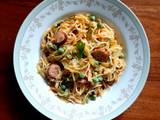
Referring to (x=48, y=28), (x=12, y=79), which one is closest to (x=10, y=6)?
(x=48, y=28)

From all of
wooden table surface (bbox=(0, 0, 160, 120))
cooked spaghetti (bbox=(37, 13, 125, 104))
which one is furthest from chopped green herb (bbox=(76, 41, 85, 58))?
wooden table surface (bbox=(0, 0, 160, 120))

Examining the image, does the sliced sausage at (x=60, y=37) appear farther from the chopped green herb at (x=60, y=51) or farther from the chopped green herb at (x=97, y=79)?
the chopped green herb at (x=97, y=79)

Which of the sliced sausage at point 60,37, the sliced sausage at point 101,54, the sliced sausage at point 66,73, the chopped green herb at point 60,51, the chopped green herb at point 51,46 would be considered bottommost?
the sliced sausage at point 66,73

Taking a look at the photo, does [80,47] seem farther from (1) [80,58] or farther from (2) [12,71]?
(2) [12,71]

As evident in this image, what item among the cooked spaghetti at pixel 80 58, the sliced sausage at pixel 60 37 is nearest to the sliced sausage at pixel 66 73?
the cooked spaghetti at pixel 80 58

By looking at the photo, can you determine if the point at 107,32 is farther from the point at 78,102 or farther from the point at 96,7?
the point at 78,102

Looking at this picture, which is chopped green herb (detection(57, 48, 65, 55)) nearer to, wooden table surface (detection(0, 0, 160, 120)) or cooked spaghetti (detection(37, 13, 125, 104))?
cooked spaghetti (detection(37, 13, 125, 104))

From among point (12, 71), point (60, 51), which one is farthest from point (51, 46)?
point (12, 71)
